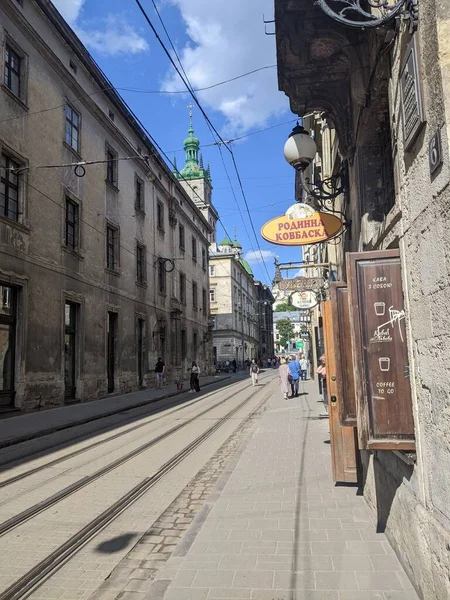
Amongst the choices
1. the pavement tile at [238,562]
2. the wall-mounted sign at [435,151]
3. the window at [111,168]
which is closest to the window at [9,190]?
the window at [111,168]

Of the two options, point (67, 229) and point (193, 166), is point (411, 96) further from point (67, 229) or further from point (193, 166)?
point (193, 166)

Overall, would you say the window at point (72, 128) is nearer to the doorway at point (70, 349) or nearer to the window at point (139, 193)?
the doorway at point (70, 349)

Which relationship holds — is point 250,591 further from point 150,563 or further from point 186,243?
point 186,243

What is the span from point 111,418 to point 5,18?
1272cm

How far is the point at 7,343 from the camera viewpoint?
14.6 m

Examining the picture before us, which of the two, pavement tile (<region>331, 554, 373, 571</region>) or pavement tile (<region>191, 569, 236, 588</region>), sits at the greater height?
pavement tile (<region>191, 569, 236, 588</region>)

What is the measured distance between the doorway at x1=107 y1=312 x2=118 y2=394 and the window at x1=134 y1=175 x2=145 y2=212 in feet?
22.8

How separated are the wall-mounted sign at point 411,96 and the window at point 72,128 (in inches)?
674

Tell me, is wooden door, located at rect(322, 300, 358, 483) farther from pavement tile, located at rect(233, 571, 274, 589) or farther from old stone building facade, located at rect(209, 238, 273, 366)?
old stone building facade, located at rect(209, 238, 273, 366)

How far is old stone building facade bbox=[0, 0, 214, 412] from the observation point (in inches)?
585

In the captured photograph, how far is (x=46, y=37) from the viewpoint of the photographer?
17.1 m

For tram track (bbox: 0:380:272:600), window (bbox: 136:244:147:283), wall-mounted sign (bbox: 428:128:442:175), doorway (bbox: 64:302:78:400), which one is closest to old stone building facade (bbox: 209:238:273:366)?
window (bbox: 136:244:147:283)

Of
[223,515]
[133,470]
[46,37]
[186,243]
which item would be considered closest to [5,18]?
[46,37]

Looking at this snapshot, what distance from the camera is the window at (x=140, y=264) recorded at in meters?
25.9
